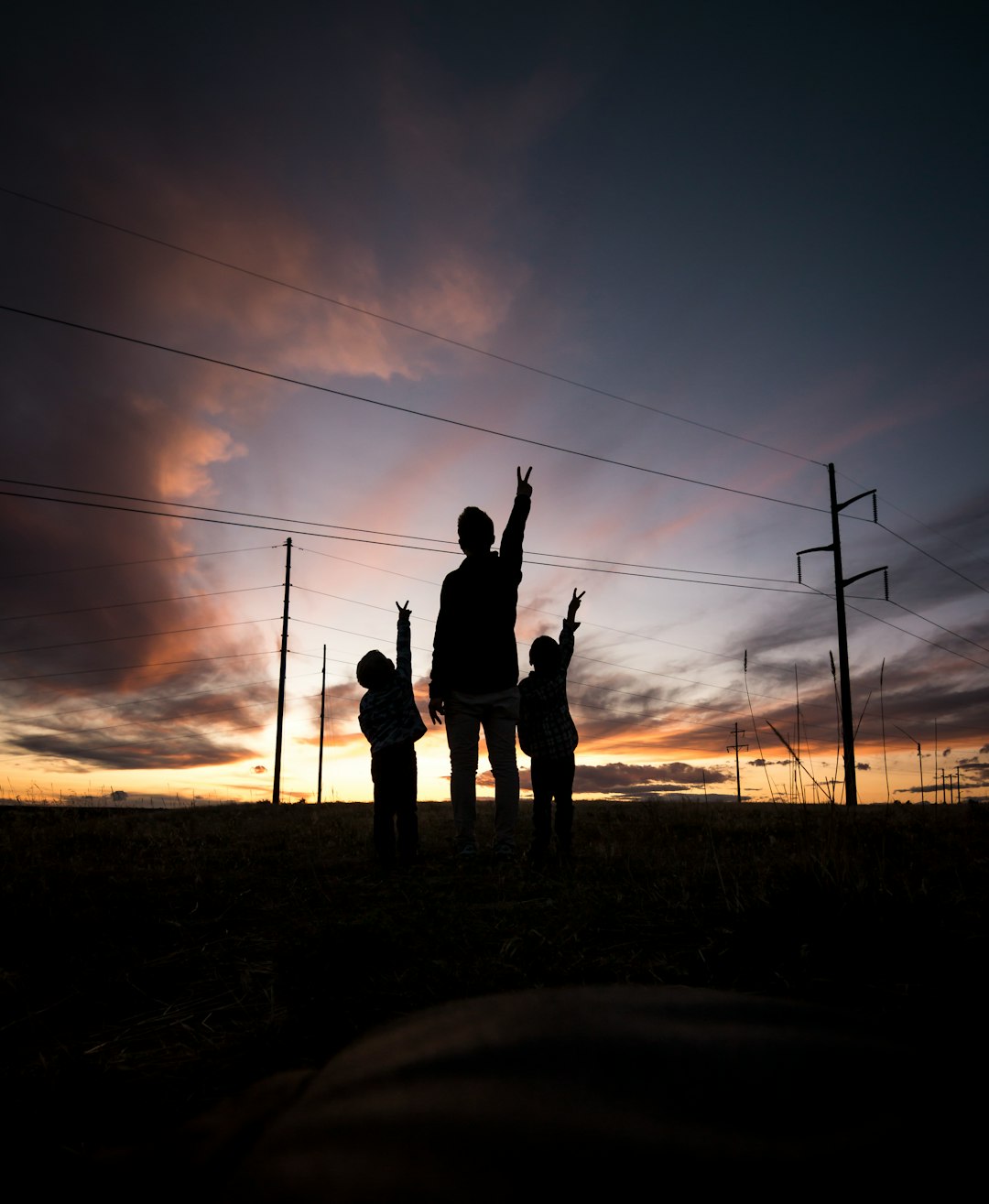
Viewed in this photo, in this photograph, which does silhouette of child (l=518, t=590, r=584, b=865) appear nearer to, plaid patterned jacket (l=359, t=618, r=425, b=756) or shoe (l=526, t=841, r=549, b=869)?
shoe (l=526, t=841, r=549, b=869)

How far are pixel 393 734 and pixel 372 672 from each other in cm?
61

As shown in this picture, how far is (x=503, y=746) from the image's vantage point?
16.5ft

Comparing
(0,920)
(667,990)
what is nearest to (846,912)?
(667,990)

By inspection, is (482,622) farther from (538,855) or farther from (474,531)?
(538,855)

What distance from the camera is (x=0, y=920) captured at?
319 cm

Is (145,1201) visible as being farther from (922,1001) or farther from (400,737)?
(400,737)

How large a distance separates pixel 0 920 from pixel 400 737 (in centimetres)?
298

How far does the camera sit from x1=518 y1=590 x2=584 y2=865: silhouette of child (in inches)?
212

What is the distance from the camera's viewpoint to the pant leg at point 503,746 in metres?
5.02

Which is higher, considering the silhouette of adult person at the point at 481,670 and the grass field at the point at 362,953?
the silhouette of adult person at the point at 481,670

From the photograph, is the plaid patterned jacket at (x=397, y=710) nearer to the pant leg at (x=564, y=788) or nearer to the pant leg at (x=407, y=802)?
the pant leg at (x=407, y=802)

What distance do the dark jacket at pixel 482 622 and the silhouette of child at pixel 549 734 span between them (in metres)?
0.50

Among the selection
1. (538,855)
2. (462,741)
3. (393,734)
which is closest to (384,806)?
(393,734)

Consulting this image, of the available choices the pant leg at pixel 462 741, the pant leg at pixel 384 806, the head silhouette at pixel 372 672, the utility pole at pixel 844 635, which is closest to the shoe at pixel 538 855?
the pant leg at pixel 462 741
